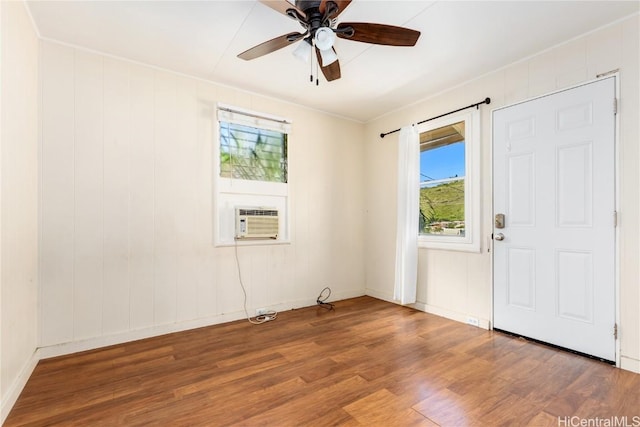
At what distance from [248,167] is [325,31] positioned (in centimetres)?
181

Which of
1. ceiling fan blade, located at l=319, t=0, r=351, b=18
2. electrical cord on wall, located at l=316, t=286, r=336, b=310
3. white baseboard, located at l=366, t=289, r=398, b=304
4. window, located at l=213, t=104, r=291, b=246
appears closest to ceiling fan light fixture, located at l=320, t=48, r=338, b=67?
ceiling fan blade, located at l=319, t=0, r=351, b=18

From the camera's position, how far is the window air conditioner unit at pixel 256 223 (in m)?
3.13

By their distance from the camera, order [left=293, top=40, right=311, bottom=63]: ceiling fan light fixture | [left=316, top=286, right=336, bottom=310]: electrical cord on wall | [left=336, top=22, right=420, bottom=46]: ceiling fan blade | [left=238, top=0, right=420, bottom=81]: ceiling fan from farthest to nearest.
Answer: [left=316, top=286, right=336, bottom=310]: electrical cord on wall, [left=293, top=40, right=311, bottom=63]: ceiling fan light fixture, [left=336, top=22, right=420, bottom=46]: ceiling fan blade, [left=238, top=0, right=420, bottom=81]: ceiling fan

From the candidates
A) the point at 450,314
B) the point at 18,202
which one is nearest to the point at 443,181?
the point at 450,314

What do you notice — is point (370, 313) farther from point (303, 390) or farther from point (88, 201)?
point (88, 201)

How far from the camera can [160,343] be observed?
256cm

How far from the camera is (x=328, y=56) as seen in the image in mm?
2047

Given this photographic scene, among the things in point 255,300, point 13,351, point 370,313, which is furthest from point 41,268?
point 370,313

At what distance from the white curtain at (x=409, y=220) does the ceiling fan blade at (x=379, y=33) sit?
5.21 ft

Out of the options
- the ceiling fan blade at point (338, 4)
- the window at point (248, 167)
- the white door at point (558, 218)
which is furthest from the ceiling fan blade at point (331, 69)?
the white door at point (558, 218)

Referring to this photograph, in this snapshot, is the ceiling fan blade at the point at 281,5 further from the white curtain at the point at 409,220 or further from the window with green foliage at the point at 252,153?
the white curtain at the point at 409,220

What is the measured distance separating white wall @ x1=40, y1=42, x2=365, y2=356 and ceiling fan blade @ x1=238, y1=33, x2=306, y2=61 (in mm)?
1163

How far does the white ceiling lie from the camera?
6.57 feet

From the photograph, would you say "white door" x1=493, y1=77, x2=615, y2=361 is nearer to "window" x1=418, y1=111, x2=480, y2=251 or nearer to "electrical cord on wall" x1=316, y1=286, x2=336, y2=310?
"window" x1=418, y1=111, x2=480, y2=251
